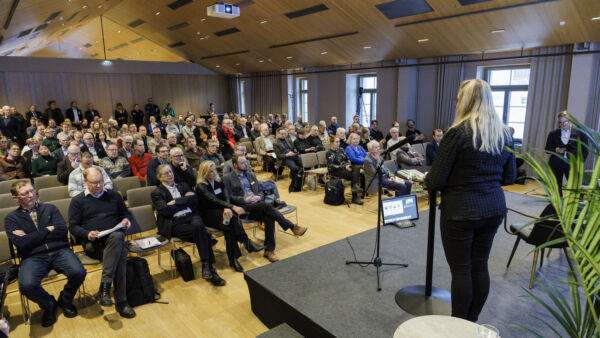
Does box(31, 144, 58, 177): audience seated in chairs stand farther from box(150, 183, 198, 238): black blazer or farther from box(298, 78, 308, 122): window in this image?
box(298, 78, 308, 122): window

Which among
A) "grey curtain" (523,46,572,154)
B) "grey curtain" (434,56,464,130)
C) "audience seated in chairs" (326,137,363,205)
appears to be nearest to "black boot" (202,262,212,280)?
"audience seated in chairs" (326,137,363,205)

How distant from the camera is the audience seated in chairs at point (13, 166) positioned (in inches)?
224

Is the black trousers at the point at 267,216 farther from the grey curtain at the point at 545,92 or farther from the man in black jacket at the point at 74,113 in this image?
the man in black jacket at the point at 74,113

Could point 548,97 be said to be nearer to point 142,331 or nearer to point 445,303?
point 445,303

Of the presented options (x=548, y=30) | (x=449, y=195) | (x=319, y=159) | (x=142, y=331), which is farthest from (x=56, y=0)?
(x=548, y=30)

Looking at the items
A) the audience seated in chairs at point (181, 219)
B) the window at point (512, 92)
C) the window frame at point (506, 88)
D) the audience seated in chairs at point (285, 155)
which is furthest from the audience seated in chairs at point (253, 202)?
the window frame at point (506, 88)

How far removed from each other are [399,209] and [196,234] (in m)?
2.27

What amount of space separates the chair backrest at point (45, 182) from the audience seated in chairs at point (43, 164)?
0.68 meters

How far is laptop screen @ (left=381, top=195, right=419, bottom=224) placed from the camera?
4.20 metres

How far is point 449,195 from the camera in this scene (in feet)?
6.40

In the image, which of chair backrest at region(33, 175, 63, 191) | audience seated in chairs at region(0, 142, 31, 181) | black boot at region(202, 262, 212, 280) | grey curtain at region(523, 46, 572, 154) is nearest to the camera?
black boot at region(202, 262, 212, 280)

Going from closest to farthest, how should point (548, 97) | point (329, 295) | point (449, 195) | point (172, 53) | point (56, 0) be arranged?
point (449, 195) < point (329, 295) < point (56, 0) < point (548, 97) < point (172, 53)

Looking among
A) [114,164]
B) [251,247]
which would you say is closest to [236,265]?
[251,247]

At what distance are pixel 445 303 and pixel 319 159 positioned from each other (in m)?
5.00
